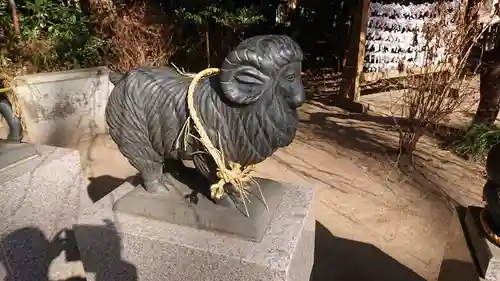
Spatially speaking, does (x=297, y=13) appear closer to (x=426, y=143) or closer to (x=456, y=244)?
(x=426, y=143)

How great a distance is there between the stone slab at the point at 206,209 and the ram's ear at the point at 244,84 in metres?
0.39

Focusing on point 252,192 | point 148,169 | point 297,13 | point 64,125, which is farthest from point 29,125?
point 297,13

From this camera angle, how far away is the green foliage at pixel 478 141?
3336 mm

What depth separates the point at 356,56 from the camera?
4.53 meters

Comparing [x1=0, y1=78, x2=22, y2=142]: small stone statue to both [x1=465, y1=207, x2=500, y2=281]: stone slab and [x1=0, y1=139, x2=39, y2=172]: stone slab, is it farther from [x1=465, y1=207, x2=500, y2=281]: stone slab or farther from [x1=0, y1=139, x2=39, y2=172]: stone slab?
[x1=465, y1=207, x2=500, y2=281]: stone slab

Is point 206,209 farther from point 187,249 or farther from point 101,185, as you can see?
point 101,185

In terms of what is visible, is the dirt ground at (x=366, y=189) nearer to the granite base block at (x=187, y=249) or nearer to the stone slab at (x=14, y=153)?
the granite base block at (x=187, y=249)

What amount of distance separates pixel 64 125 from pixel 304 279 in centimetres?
289

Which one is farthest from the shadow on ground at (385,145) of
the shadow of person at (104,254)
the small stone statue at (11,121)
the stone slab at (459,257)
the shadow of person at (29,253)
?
the small stone statue at (11,121)

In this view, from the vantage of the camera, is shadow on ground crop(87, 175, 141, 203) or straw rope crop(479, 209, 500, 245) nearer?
straw rope crop(479, 209, 500, 245)

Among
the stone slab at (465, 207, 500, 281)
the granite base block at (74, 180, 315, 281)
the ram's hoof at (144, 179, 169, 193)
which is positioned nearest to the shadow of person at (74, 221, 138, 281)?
the granite base block at (74, 180, 315, 281)

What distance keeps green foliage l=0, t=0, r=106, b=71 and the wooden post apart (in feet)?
9.58

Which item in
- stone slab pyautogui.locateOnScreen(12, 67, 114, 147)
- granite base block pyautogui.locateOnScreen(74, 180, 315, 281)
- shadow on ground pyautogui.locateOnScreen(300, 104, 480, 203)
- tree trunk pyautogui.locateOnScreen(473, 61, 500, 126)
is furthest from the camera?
stone slab pyautogui.locateOnScreen(12, 67, 114, 147)

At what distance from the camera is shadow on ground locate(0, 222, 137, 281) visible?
147cm
